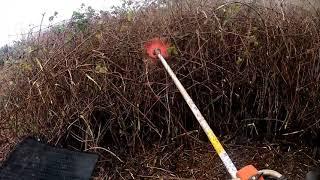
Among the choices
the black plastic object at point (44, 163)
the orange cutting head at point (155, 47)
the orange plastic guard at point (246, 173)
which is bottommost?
the black plastic object at point (44, 163)

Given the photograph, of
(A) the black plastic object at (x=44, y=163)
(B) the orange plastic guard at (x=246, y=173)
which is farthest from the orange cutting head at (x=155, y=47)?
(B) the orange plastic guard at (x=246, y=173)

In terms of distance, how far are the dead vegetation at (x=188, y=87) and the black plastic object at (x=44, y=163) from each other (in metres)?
0.19

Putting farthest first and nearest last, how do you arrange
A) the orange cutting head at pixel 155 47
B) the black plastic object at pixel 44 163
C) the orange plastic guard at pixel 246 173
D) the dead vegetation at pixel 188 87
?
the orange cutting head at pixel 155 47 < the dead vegetation at pixel 188 87 < the black plastic object at pixel 44 163 < the orange plastic guard at pixel 246 173

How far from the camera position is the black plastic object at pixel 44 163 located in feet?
10.0

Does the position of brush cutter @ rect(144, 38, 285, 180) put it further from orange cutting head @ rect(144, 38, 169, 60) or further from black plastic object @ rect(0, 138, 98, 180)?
black plastic object @ rect(0, 138, 98, 180)

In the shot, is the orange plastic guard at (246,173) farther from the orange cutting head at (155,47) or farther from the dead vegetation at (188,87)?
the orange cutting head at (155,47)

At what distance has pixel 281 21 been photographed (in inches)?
135

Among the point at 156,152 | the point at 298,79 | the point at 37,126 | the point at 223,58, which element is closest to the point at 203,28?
the point at 223,58

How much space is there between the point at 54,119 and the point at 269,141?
1763 millimetres

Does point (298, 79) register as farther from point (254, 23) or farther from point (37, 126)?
point (37, 126)

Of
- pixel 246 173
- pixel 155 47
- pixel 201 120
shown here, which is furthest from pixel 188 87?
pixel 246 173

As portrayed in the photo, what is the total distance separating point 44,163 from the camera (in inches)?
123

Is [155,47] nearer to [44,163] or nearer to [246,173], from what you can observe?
[44,163]

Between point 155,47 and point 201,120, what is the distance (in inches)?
41.5
